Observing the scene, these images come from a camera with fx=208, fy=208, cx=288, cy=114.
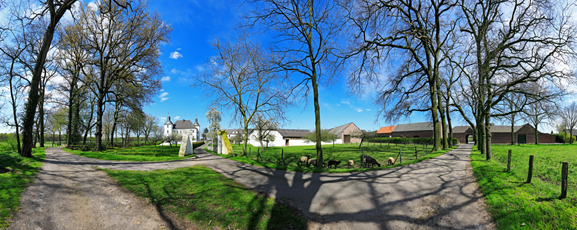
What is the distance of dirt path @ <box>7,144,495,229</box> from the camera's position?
5.40 metres

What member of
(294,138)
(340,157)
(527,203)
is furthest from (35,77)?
(294,138)

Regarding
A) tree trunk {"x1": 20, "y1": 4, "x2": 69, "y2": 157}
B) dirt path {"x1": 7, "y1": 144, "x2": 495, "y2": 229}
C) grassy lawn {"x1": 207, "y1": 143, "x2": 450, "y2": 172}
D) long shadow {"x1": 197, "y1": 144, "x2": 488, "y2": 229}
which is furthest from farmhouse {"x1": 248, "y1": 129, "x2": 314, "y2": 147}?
dirt path {"x1": 7, "y1": 144, "x2": 495, "y2": 229}

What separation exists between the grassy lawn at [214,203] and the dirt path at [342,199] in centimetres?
43

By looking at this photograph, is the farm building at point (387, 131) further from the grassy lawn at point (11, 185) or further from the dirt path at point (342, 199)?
the grassy lawn at point (11, 185)

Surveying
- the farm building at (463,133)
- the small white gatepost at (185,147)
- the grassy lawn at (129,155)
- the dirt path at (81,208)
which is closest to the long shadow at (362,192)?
the dirt path at (81,208)

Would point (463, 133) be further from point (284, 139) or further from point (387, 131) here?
point (284, 139)

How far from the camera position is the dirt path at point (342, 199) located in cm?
540

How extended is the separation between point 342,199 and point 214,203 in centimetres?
415

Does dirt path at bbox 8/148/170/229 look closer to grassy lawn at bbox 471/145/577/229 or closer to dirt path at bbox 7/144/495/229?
dirt path at bbox 7/144/495/229

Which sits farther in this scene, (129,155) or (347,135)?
(347,135)

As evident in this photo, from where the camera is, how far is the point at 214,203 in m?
6.32

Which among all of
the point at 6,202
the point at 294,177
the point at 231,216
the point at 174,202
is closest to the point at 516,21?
the point at 294,177

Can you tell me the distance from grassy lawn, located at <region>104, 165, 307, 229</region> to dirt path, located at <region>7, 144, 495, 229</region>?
43 cm

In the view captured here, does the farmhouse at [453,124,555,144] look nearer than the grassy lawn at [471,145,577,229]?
No
